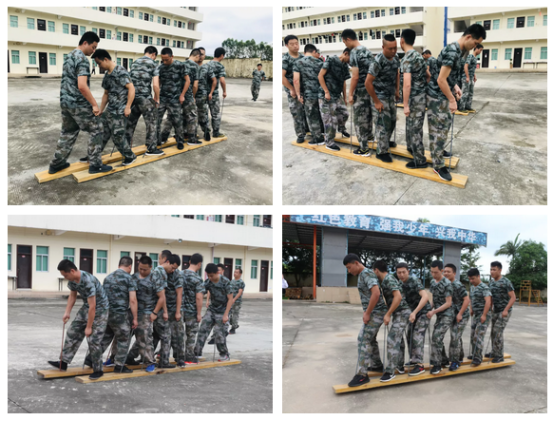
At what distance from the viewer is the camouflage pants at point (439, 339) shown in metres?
4.93

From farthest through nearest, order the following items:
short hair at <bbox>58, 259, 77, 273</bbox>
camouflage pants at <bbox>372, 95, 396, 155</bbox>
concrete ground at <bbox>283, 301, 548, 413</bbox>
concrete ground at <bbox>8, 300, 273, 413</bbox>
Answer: camouflage pants at <bbox>372, 95, 396, 155</bbox>, short hair at <bbox>58, 259, 77, 273</bbox>, concrete ground at <bbox>283, 301, 548, 413</bbox>, concrete ground at <bbox>8, 300, 273, 413</bbox>

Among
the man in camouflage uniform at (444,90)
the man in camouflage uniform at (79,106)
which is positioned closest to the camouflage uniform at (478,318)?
the man in camouflage uniform at (444,90)

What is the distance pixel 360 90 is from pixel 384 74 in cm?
44

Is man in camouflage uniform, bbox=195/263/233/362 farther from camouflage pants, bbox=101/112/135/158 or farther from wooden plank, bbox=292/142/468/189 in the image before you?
wooden plank, bbox=292/142/468/189

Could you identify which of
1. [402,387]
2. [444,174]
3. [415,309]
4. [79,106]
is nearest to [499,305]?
[415,309]

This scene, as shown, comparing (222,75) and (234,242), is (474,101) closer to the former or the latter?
(222,75)

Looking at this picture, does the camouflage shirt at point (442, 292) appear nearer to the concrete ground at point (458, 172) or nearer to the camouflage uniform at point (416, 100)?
the concrete ground at point (458, 172)

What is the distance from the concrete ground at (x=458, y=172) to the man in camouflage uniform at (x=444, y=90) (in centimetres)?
42

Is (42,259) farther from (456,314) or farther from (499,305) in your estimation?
(499,305)

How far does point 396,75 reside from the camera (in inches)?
234

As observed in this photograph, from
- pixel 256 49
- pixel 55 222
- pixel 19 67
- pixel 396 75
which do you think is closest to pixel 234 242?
pixel 55 222

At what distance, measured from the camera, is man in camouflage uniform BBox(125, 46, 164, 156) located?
253 inches

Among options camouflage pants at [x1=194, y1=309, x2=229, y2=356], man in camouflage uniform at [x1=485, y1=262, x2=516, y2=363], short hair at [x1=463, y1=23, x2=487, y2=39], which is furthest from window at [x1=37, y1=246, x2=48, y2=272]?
short hair at [x1=463, y1=23, x2=487, y2=39]

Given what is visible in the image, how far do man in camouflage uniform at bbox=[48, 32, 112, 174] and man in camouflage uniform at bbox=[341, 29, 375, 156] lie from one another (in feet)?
10.1
